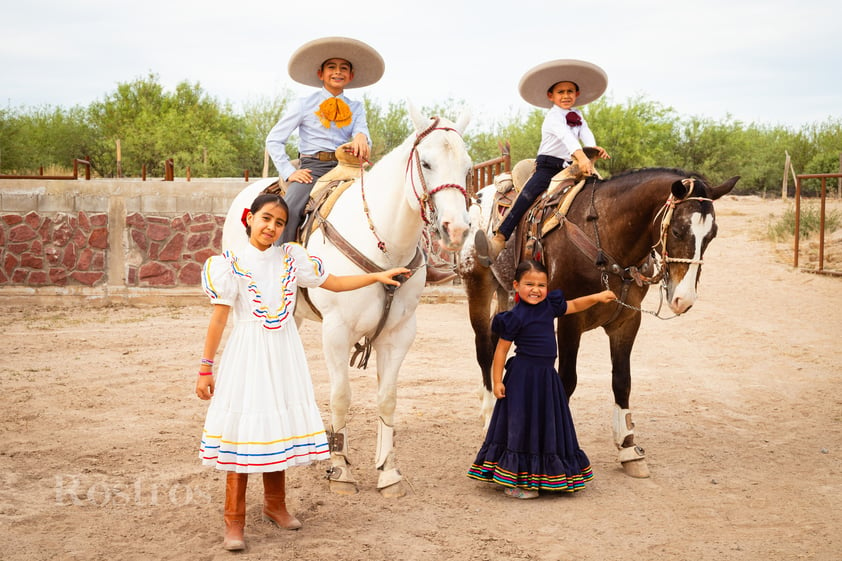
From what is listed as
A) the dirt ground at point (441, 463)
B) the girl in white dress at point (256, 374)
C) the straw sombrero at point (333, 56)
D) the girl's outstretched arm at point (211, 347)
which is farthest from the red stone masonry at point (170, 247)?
the girl's outstretched arm at point (211, 347)

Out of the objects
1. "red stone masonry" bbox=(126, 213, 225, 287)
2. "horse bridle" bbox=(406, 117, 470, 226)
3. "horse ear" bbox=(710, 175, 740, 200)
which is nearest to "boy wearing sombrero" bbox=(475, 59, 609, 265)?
"horse ear" bbox=(710, 175, 740, 200)

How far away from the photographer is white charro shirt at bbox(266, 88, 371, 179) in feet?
16.8

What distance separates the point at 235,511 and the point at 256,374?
0.72 m

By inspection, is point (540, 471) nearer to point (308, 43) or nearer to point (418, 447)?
point (418, 447)

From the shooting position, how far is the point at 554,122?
17.8 feet

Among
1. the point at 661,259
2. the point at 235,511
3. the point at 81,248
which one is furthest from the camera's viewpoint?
the point at 81,248

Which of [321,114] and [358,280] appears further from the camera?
[321,114]

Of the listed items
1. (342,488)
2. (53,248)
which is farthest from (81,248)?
(342,488)

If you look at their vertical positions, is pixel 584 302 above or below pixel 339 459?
above

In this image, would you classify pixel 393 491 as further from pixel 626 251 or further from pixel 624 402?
pixel 626 251

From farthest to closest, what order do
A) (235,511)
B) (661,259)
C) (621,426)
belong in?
(621,426), (661,259), (235,511)

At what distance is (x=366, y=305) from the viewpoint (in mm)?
4453

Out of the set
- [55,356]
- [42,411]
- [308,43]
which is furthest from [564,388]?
[55,356]

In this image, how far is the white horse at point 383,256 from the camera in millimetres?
4098
